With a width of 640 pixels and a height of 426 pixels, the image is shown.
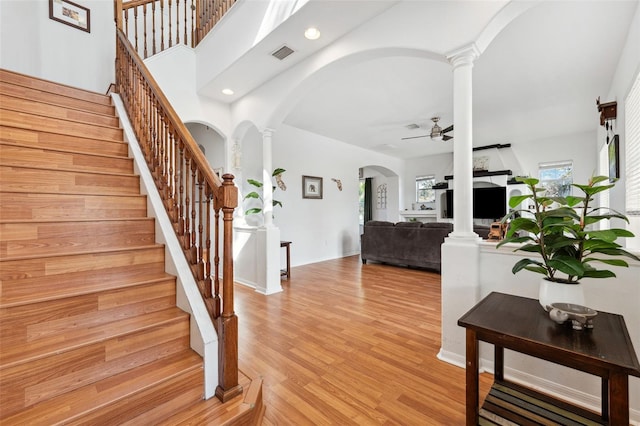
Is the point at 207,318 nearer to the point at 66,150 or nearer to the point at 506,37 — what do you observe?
the point at 66,150

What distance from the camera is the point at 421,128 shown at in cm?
576

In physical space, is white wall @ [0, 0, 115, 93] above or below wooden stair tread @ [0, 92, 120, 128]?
above

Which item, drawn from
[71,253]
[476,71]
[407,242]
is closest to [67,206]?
[71,253]

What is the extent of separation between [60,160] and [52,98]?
1.17m

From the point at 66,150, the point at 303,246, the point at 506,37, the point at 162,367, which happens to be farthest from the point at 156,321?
the point at 303,246

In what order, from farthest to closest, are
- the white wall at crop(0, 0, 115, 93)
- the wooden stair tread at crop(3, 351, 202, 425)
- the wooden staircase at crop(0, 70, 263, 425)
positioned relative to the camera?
the white wall at crop(0, 0, 115, 93) < the wooden staircase at crop(0, 70, 263, 425) < the wooden stair tread at crop(3, 351, 202, 425)

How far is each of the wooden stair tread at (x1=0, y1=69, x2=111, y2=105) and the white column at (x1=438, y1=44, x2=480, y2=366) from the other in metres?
3.66

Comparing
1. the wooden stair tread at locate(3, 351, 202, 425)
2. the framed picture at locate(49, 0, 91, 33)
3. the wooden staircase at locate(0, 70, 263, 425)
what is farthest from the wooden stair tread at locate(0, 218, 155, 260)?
the framed picture at locate(49, 0, 91, 33)

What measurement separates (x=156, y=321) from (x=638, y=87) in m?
3.87

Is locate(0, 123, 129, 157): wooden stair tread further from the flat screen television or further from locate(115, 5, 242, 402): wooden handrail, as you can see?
the flat screen television

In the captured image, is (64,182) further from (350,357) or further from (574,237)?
(574,237)

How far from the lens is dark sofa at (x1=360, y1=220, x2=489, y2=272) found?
4957 mm

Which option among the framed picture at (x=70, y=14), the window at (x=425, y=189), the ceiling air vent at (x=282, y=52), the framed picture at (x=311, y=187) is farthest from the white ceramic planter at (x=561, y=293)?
the window at (x=425, y=189)

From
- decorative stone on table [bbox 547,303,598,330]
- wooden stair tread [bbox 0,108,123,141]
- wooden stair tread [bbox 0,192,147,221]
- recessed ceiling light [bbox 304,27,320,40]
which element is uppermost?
recessed ceiling light [bbox 304,27,320,40]
